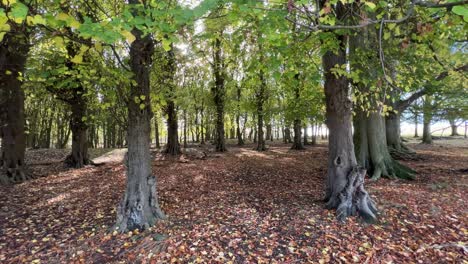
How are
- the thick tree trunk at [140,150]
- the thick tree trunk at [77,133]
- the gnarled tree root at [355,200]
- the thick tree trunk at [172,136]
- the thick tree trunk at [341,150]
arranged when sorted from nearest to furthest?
the thick tree trunk at [140,150]
the gnarled tree root at [355,200]
the thick tree trunk at [341,150]
the thick tree trunk at [77,133]
the thick tree trunk at [172,136]

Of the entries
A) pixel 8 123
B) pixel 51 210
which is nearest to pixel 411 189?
pixel 51 210

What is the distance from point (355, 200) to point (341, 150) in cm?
105

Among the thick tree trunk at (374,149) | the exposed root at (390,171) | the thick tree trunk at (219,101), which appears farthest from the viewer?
the thick tree trunk at (219,101)

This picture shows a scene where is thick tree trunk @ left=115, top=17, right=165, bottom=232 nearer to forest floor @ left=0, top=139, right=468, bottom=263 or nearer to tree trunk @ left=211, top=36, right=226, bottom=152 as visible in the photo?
forest floor @ left=0, top=139, right=468, bottom=263

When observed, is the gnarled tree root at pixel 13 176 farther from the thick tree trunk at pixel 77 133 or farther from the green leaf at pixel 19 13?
the green leaf at pixel 19 13

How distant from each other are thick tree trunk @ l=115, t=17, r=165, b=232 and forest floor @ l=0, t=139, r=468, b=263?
0.39 meters

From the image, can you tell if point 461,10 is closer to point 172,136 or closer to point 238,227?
point 238,227

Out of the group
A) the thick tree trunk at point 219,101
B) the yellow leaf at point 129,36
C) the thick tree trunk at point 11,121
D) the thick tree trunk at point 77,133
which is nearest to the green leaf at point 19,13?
the yellow leaf at point 129,36

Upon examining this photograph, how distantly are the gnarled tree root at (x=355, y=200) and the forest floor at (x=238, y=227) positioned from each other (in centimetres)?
19

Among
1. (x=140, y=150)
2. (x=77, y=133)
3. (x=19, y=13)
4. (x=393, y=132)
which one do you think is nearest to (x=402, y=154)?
(x=393, y=132)

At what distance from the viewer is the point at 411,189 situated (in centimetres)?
630

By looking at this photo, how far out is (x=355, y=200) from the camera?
187 inches

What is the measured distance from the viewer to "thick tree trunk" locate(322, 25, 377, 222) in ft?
15.8

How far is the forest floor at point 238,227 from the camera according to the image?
3.56 metres
